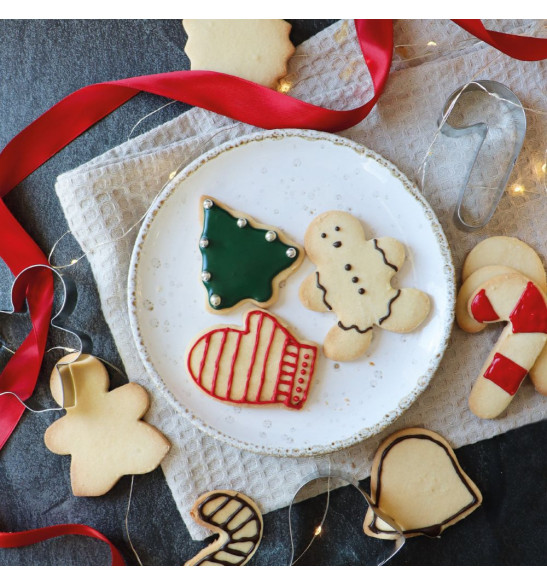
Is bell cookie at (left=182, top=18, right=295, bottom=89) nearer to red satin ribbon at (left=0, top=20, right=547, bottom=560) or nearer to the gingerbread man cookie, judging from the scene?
red satin ribbon at (left=0, top=20, right=547, bottom=560)

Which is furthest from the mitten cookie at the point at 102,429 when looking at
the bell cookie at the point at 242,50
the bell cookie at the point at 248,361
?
the bell cookie at the point at 242,50

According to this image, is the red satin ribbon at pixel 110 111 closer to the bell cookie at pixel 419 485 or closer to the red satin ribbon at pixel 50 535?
the red satin ribbon at pixel 50 535

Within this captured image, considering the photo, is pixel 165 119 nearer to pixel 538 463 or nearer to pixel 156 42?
pixel 156 42

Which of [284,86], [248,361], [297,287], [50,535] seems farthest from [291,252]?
[50,535]

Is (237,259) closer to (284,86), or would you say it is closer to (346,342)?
(346,342)

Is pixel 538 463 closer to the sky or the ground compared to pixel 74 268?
closer to the ground

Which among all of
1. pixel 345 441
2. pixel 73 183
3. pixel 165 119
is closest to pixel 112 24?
pixel 165 119
